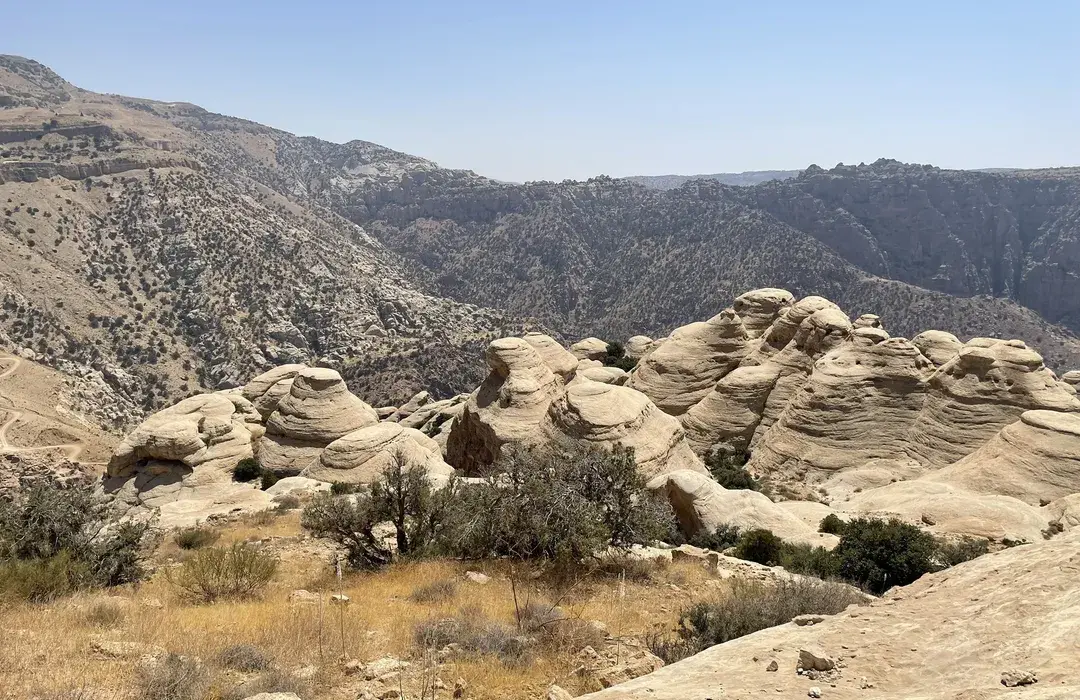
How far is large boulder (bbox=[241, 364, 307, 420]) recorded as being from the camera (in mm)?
35609

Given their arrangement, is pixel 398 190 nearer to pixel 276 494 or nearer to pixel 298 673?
pixel 276 494

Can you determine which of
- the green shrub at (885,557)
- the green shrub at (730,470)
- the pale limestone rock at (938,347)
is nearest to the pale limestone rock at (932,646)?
the green shrub at (885,557)

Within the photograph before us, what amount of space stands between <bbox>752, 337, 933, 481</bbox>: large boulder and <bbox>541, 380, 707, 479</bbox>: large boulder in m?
5.88

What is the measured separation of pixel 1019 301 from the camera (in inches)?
5635

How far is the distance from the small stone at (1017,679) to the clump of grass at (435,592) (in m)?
7.20

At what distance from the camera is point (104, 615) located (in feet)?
27.1

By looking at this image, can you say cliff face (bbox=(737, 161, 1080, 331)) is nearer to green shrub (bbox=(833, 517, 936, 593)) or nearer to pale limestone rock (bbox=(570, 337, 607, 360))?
pale limestone rock (bbox=(570, 337, 607, 360))

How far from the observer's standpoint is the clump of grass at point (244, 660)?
691 centimetres

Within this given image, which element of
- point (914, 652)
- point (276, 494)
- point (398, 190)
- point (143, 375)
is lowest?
point (143, 375)

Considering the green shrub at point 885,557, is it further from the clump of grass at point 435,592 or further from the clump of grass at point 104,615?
the clump of grass at point 104,615

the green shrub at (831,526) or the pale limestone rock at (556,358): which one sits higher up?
the pale limestone rock at (556,358)

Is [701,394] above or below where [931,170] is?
below

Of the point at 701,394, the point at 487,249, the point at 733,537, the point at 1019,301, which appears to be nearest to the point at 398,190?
the point at 487,249

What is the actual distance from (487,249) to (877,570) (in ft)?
449
